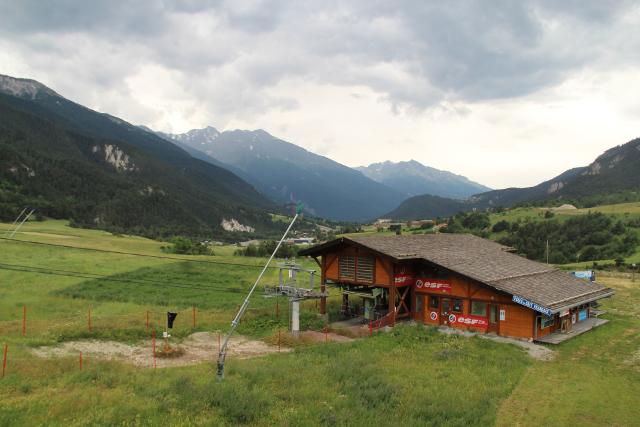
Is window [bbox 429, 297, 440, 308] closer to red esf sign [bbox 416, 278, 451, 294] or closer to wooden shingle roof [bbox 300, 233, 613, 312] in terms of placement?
red esf sign [bbox 416, 278, 451, 294]

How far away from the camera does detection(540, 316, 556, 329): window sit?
101 ft

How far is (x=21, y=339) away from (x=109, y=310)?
11.0 m

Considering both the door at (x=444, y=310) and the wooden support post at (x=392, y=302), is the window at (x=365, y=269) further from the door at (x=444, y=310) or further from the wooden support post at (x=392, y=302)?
the door at (x=444, y=310)

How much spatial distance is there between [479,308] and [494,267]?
4695 mm

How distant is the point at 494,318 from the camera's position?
31672mm

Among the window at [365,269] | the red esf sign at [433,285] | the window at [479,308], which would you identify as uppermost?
the window at [365,269]

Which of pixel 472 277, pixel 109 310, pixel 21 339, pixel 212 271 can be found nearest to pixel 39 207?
pixel 212 271

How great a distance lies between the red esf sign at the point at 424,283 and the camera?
33.8 meters

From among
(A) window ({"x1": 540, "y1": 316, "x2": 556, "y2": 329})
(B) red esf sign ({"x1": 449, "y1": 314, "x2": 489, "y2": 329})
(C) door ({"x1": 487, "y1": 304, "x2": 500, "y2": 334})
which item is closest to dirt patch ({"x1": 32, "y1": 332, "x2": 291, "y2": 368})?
(B) red esf sign ({"x1": 449, "y1": 314, "x2": 489, "y2": 329})

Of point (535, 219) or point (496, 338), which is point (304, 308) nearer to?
point (496, 338)

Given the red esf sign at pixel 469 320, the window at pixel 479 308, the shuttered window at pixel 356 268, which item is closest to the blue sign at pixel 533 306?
the window at pixel 479 308

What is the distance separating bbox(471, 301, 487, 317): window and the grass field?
4.09 meters

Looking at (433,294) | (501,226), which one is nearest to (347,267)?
(433,294)

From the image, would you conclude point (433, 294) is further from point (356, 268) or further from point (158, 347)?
point (158, 347)
